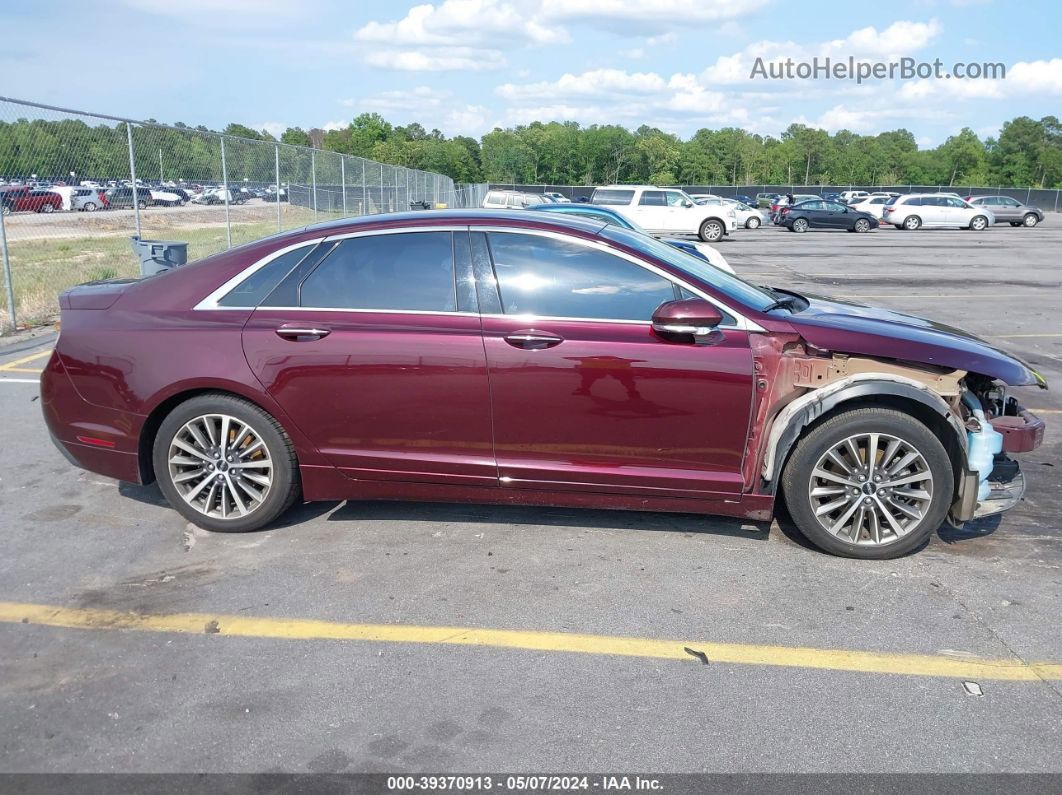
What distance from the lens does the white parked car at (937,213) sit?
39219 mm

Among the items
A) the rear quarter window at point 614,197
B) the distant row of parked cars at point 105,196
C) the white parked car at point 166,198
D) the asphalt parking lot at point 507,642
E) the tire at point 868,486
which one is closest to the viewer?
the asphalt parking lot at point 507,642

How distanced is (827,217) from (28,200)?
34.0 m

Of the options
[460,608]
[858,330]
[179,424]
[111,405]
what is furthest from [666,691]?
[111,405]

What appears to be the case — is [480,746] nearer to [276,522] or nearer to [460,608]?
[460,608]

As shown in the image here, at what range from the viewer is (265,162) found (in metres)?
17.1

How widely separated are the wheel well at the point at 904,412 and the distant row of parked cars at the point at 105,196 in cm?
918

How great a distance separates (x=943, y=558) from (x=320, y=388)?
3379 millimetres

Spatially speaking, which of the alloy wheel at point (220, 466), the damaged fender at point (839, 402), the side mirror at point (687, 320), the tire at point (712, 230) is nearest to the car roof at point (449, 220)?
the side mirror at point (687, 320)

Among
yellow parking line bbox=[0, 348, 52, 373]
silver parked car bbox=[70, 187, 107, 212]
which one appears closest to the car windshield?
yellow parking line bbox=[0, 348, 52, 373]

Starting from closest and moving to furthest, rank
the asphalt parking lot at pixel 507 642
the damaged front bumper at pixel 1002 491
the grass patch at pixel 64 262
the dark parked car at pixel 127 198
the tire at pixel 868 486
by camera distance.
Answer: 1. the asphalt parking lot at pixel 507 642
2. the tire at pixel 868 486
3. the damaged front bumper at pixel 1002 491
4. the grass patch at pixel 64 262
5. the dark parked car at pixel 127 198

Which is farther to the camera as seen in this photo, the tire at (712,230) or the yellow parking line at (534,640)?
the tire at (712,230)

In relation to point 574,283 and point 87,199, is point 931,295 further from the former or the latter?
point 87,199

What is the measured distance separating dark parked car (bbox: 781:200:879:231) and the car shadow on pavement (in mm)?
35343

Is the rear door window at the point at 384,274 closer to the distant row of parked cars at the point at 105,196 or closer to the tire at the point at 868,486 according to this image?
the tire at the point at 868,486
